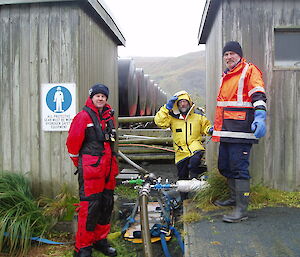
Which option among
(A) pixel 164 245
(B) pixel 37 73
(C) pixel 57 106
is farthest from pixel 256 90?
(B) pixel 37 73

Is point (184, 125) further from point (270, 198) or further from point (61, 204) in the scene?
point (61, 204)

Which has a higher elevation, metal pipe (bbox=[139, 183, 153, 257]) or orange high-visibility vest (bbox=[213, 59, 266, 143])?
orange high-visibility vest (bbox=[213, 59, 266, 143])

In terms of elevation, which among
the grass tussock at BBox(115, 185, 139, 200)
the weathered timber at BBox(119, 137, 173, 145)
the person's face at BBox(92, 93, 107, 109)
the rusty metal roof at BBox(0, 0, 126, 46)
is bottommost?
the grass tussock at BBox(115, 185, 139, 200)

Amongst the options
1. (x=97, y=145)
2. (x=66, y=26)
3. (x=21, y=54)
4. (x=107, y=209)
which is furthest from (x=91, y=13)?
(x=107, y=209)

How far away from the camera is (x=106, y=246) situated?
14.2 feet

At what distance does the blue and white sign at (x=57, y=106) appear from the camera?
500cm

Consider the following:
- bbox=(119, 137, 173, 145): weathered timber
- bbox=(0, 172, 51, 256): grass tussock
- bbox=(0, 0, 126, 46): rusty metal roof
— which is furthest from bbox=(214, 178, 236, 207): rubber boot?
bbox=(119, 137, 173, 145): weathered timber

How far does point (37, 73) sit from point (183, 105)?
2.17 meters

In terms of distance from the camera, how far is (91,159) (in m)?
3.97

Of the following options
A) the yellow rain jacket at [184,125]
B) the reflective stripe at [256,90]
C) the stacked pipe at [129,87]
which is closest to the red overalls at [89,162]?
the yellow rain jacket at [184,125]

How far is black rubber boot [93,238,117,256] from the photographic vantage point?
428cm

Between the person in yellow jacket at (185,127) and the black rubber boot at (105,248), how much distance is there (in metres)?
1.39

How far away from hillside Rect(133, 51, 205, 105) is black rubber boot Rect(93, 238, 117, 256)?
153ft

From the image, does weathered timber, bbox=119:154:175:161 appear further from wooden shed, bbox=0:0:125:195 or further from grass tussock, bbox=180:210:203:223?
grass tussock, bbox=180:210:203:223
